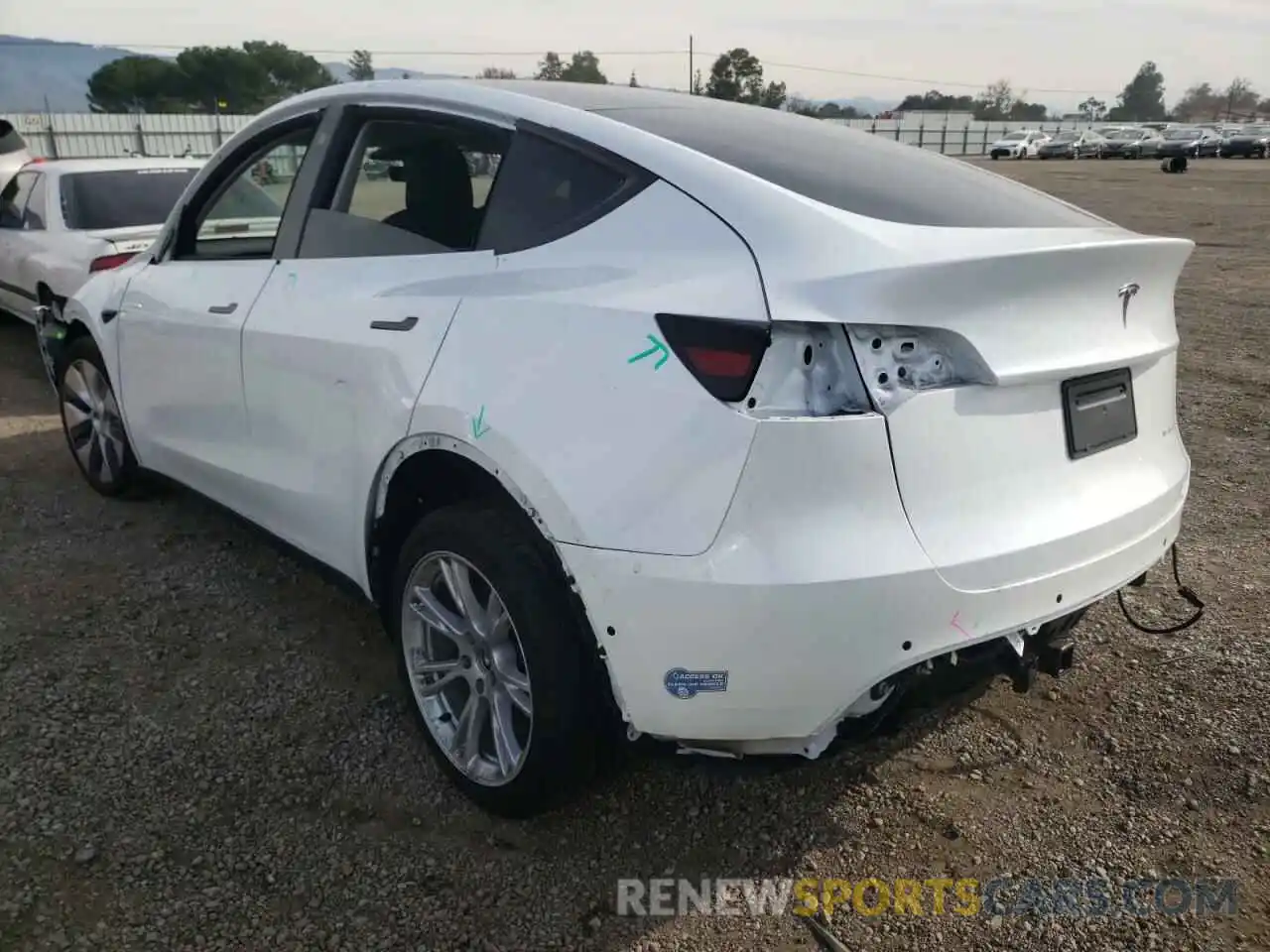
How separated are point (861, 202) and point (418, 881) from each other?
1.86 m

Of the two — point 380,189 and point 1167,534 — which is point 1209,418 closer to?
point 1167,534

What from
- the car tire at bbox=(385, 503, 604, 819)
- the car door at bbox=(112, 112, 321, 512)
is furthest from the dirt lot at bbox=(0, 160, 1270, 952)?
the car door at bbox=(112, 112, 321, 512)

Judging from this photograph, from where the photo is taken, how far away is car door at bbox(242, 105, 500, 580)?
2.62 meters

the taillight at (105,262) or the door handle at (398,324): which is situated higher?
the door handle at (398,324)

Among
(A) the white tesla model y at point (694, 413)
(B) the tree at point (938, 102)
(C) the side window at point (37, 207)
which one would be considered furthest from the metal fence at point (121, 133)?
(B) the tree at point (938, 102)

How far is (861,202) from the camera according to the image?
2.29 meters

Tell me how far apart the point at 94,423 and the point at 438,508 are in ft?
9.52

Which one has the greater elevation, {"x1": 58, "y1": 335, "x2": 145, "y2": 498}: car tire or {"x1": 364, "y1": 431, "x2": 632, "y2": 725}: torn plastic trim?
{"x1": 364, "y1": 431, "x2": 632, "y2": 725}: torn plastic trim

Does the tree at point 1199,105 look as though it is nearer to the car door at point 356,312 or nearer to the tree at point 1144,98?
the tree at point 1144,98

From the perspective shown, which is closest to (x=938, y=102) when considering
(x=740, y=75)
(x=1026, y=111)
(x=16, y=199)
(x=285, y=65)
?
(x=1026, y=111)

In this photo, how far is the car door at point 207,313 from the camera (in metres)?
3.39

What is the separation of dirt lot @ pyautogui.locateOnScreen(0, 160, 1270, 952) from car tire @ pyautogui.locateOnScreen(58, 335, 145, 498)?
0.83m

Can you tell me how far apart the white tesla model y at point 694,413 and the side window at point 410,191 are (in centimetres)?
1

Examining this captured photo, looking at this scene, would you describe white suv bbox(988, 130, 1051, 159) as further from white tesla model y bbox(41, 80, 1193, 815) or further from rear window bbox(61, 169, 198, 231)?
white tesla model y bbox(41, 80, 1193, 815)
